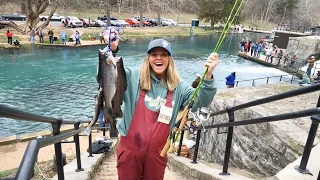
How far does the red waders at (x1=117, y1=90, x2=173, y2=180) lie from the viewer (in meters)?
2.46

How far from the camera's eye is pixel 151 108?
2.50 metres

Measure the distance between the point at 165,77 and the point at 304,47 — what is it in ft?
85.8

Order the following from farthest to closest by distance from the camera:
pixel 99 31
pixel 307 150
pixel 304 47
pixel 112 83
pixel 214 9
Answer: pixel 214 9
pixel 99 31
pixel 304 47
pixel 307 150
pixel 112 83

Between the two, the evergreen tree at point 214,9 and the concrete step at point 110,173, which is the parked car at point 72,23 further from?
the concrete step at point 110,173

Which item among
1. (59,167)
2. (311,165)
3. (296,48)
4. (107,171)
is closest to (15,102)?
(107,171)

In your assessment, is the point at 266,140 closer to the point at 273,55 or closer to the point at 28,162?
the point at 28,162

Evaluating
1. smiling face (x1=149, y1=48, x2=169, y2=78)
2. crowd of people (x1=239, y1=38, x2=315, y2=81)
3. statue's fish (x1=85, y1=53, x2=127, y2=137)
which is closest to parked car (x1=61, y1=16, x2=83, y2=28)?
crowd of people (x1=239, y1=38, x2=315, y2=81)

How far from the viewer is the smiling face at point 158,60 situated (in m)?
2.57

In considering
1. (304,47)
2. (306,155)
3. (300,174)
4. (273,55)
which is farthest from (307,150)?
(273,55)

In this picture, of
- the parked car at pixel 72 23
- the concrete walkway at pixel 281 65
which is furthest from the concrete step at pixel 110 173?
the parked car at pixel 72 23

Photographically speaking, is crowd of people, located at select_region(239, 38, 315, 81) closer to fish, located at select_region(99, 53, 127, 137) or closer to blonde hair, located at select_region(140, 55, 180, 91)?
blonde hair, located at select_region(140, 55, 180, 91)

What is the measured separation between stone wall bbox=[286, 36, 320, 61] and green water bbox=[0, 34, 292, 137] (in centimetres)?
300

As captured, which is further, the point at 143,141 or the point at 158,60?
the point at 158,60

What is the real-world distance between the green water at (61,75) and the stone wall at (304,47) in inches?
118
